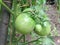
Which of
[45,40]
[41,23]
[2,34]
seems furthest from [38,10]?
[45,40]

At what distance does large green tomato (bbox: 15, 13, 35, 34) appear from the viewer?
0.66 m

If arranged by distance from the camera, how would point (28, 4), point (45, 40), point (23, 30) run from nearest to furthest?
1. point (23, 30)
2. point (28, 4)
3. point (45, 40)

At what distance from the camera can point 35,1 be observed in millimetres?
849

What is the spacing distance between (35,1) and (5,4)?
0.19 m

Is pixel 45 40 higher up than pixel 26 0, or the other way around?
pixel 26 0

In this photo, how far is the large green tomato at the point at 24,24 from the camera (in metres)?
0.66

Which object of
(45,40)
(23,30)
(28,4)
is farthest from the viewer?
(45,40)

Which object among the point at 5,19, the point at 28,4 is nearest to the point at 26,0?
the point at 28,4

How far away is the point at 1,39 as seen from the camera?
723 mm

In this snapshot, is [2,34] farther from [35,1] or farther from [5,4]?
[35,1]

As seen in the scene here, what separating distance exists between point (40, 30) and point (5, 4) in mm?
148

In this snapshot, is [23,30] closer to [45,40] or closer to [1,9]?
[1,9]

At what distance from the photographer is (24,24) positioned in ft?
2.16

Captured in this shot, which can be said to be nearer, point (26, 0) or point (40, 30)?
point (40, 30)
